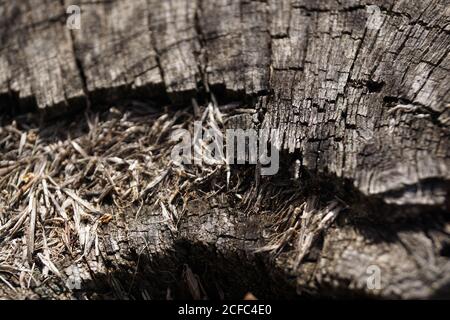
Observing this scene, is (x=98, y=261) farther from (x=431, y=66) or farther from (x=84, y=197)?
(x=431, y=66)

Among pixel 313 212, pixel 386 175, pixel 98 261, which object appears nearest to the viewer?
pixel 386 175

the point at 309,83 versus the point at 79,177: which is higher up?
the point at 309,83

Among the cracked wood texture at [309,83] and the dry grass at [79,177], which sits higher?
the cracked wood texture at [309,83]

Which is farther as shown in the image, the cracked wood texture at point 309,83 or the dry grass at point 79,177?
the dry grass at point 79,177

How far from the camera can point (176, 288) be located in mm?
2387

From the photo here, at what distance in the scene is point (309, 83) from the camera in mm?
2410

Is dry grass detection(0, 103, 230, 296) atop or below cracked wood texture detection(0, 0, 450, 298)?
below

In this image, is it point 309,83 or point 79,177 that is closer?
point 309,83

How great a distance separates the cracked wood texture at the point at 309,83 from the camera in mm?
1905

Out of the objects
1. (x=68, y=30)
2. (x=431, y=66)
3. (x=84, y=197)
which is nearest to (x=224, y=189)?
(x=84, y=197)

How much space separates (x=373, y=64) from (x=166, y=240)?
111 cm

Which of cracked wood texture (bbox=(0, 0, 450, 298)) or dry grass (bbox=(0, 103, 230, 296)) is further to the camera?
dry grass (bbox=(0, 103, 230, 296))

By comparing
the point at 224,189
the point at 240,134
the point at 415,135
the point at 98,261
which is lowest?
the point at 98,261

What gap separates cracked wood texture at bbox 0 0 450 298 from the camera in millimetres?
1905
